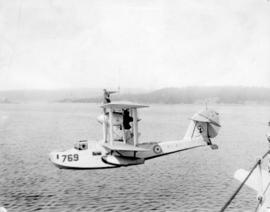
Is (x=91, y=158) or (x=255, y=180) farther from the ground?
(x=255, y=180)

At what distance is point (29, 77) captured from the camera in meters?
46.4

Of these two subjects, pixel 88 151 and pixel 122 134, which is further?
pixel 122 134

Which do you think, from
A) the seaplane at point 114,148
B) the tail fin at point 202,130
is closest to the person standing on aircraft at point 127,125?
the seaplane at point 114,148

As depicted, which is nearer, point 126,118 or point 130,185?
point 126,118

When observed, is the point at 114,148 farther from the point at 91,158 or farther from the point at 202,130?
the point at 202,130

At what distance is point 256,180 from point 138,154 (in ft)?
34.8

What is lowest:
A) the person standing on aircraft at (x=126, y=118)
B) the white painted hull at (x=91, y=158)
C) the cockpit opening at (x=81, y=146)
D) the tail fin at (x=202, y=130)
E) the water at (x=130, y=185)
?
the water at (x=130, y=185)

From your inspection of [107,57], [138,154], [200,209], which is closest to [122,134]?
[138,154]

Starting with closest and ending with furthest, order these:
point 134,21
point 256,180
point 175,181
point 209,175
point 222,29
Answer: point 256,180, point 175,181, point 209,175, point 134,21, point 222,29

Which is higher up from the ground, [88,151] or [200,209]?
[88,151]

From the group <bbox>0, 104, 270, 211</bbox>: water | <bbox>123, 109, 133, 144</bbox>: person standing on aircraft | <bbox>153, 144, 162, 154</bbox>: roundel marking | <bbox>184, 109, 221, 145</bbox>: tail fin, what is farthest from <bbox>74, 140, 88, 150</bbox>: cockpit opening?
<bbox>184, 109, 221, 145</bbox>: tail fin

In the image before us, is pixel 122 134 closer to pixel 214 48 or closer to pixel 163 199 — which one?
pixel 163 199

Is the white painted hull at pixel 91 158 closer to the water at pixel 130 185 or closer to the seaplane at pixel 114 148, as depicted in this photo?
the seaplane at pixel 114 148

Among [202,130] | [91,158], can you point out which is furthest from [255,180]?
[202,130]
